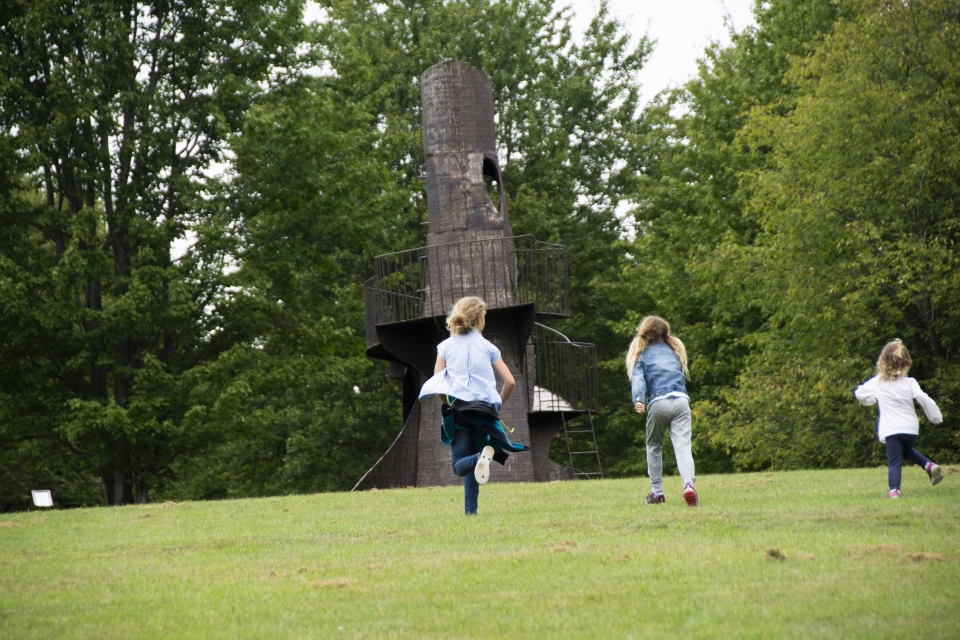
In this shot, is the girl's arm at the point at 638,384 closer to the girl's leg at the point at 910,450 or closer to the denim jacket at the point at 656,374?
the denim jacket at the point at 656,374

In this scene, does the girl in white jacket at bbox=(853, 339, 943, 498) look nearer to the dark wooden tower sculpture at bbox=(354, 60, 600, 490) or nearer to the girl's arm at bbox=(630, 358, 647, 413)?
the girl's arm at bbox=(630, 358, 647, 413)

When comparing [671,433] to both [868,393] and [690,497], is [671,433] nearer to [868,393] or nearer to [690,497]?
[690,497]

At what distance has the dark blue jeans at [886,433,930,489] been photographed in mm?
10102

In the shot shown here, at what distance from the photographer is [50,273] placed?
2364cm

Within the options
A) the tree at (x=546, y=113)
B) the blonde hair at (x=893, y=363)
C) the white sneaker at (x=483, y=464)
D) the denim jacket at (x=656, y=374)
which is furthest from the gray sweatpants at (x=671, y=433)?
the tree at (x=546, y=113)

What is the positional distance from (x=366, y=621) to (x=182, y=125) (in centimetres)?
2295

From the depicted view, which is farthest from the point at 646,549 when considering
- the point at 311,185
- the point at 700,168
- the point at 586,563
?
the point at 700,168

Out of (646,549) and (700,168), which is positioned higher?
(700,168)

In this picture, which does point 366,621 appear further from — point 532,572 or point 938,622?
point 938,622

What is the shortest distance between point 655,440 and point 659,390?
1.46 ft

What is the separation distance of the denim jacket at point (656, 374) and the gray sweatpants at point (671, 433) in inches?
4.1

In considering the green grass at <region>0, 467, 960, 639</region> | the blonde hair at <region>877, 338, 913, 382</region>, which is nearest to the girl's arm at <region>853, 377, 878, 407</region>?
the blonde hair at <region>877, 338, 913, 382</region>

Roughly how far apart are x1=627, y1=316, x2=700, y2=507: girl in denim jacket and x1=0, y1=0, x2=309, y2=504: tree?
14918mm

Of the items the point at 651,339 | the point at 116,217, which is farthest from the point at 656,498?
the point at 116,217
